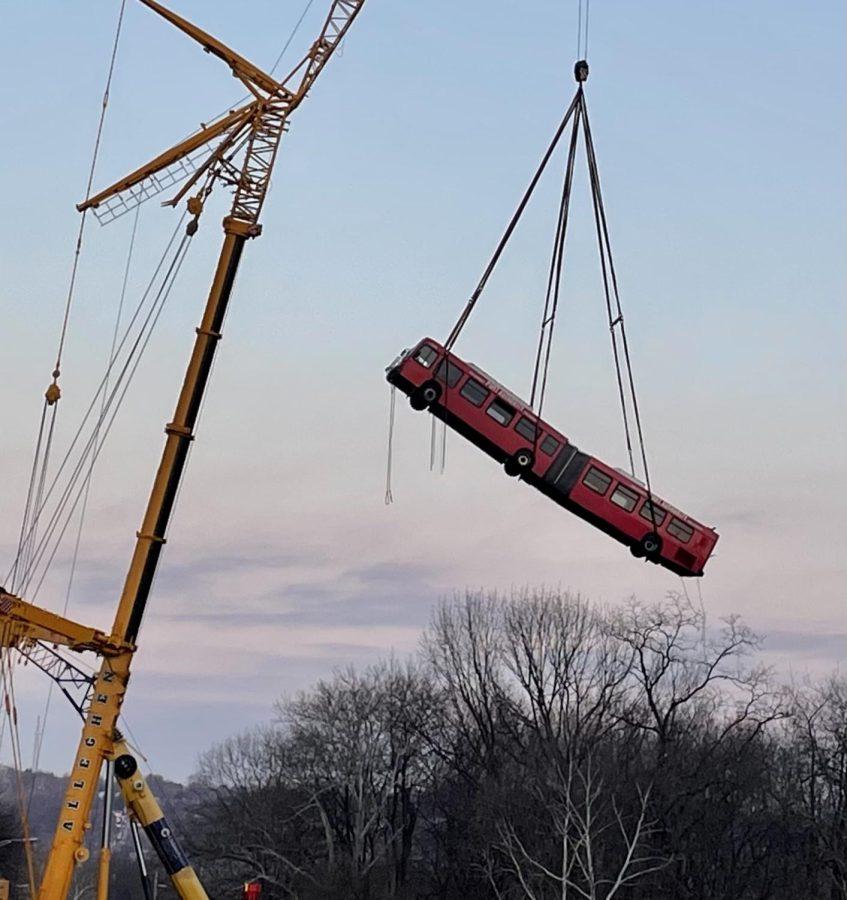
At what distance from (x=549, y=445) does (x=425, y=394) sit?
3252 millimetres

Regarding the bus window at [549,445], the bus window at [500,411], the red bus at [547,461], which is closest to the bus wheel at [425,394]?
the red bus at [547,461]

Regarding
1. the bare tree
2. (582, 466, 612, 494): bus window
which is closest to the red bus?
(582, 466, 612, 494): bus window

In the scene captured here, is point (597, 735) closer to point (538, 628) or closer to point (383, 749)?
point (538, 628)

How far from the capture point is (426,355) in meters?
28.7

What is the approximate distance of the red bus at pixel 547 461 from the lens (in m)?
28.6

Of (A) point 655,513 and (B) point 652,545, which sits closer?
(B) point 652,545

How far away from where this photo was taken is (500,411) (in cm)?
2917

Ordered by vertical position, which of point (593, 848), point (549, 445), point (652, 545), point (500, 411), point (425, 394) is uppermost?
point (425, 394)

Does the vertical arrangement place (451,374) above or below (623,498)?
above

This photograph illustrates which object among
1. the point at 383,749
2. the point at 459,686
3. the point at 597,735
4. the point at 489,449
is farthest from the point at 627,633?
the point at 489,449

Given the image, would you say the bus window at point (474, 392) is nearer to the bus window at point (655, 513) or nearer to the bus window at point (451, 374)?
the bus window at point (451, 374)

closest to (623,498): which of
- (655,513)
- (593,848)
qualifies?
(655,513)

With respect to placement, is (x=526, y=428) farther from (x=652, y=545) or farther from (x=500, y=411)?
(x=652, y=545)

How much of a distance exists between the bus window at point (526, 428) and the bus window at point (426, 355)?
2.30 meters
